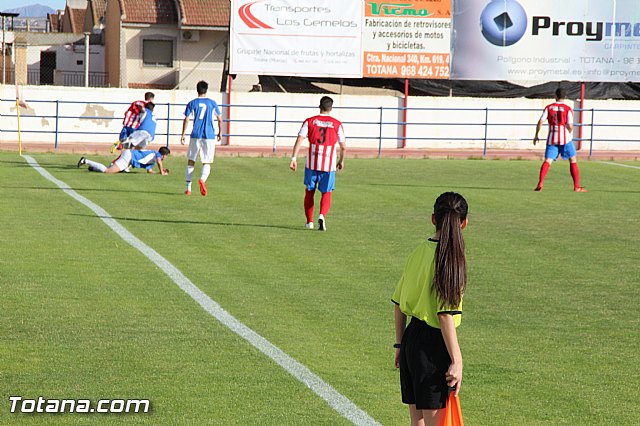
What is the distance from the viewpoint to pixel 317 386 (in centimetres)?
726

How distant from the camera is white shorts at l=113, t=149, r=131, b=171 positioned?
2381 centimetres

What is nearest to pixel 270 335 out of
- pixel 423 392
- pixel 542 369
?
pixel 542 369

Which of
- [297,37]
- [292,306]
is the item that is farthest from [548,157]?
[297,37]

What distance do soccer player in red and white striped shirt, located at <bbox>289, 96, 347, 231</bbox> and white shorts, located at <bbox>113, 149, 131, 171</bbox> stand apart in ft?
28.4

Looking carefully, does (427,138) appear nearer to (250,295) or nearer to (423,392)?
(250,295)

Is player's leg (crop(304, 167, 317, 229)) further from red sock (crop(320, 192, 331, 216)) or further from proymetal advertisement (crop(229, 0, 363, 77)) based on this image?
proymetal advertisement (crop(229, 0, 363, 77))

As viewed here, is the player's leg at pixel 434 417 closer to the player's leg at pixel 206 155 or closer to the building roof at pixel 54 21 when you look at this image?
the player's leg at pixel 206 155

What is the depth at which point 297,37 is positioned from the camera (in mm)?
34688

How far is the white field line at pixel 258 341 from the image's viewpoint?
6738 mm

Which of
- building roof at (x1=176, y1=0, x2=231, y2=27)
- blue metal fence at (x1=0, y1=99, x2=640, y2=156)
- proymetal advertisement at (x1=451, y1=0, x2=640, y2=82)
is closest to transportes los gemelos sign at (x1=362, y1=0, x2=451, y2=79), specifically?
proymetal advertisement at (x1=451, y1=0, x2=640, y2=82)

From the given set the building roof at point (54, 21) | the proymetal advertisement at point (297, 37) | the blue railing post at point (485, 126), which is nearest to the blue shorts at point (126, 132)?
the proymetal advertisement at point (297, 37)

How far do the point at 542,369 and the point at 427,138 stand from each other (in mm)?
28688

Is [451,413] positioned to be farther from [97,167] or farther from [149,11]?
[149,11]

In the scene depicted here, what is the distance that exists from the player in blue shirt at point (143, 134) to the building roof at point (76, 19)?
154ft
